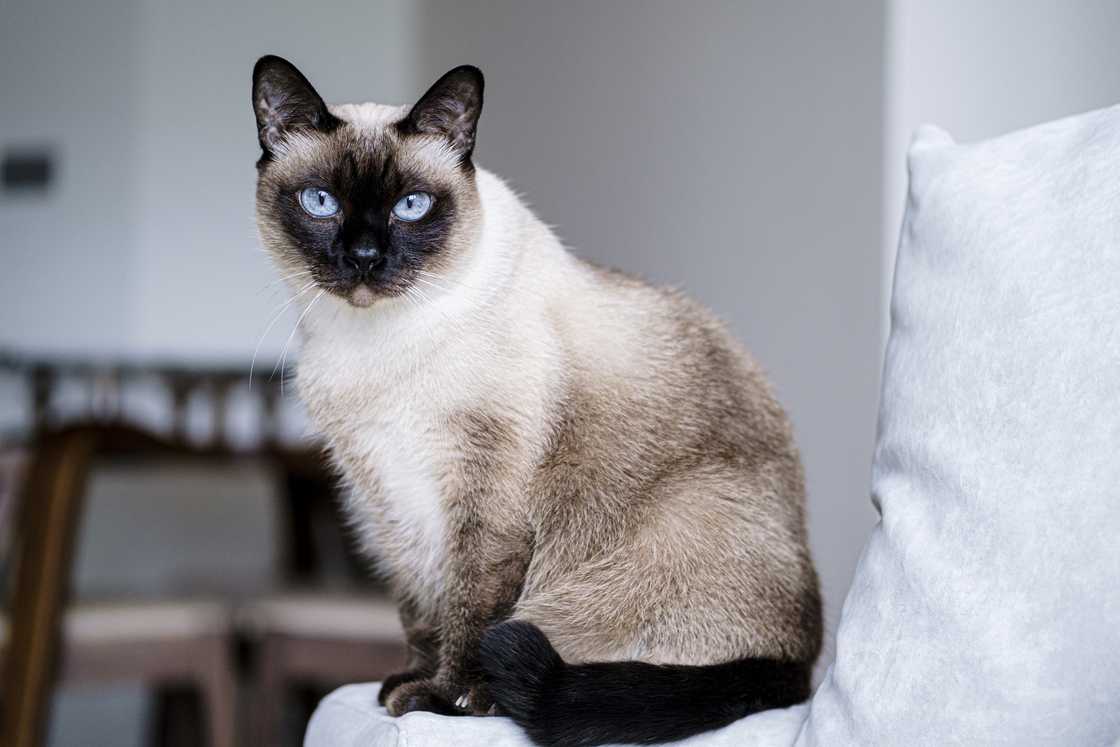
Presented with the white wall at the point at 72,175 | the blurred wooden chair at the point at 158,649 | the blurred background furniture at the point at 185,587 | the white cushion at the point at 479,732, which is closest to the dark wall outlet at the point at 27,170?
the white wall at the point at 72,175

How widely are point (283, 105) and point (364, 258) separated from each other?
0.82ft

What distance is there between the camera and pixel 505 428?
1.27 metres

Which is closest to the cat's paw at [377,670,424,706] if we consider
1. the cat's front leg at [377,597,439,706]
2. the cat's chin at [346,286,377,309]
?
the cat's front leg at [377,597,439,706]

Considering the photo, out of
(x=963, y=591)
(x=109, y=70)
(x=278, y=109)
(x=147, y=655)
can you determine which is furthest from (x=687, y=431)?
(x=109, y=70)

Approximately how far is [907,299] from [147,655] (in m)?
2.21

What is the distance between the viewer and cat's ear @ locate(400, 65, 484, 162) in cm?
135

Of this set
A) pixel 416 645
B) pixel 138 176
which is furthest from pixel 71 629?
pixel 138 176

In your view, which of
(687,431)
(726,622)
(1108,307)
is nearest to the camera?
(1108,307)

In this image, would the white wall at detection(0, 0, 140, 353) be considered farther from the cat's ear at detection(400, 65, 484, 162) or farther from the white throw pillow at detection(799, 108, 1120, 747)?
the white throw pillow at detection(799, 108, 1120, 747)

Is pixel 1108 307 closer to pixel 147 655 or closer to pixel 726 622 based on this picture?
pixel 726 622

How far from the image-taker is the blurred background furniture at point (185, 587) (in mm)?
2557

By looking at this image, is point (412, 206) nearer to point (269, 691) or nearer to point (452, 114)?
point (452, 114)

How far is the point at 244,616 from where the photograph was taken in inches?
115

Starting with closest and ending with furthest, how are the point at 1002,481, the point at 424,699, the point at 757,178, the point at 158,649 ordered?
the point at 1002,481 < the point at 424,699 < the point at 757,178 < the point at 158,649
